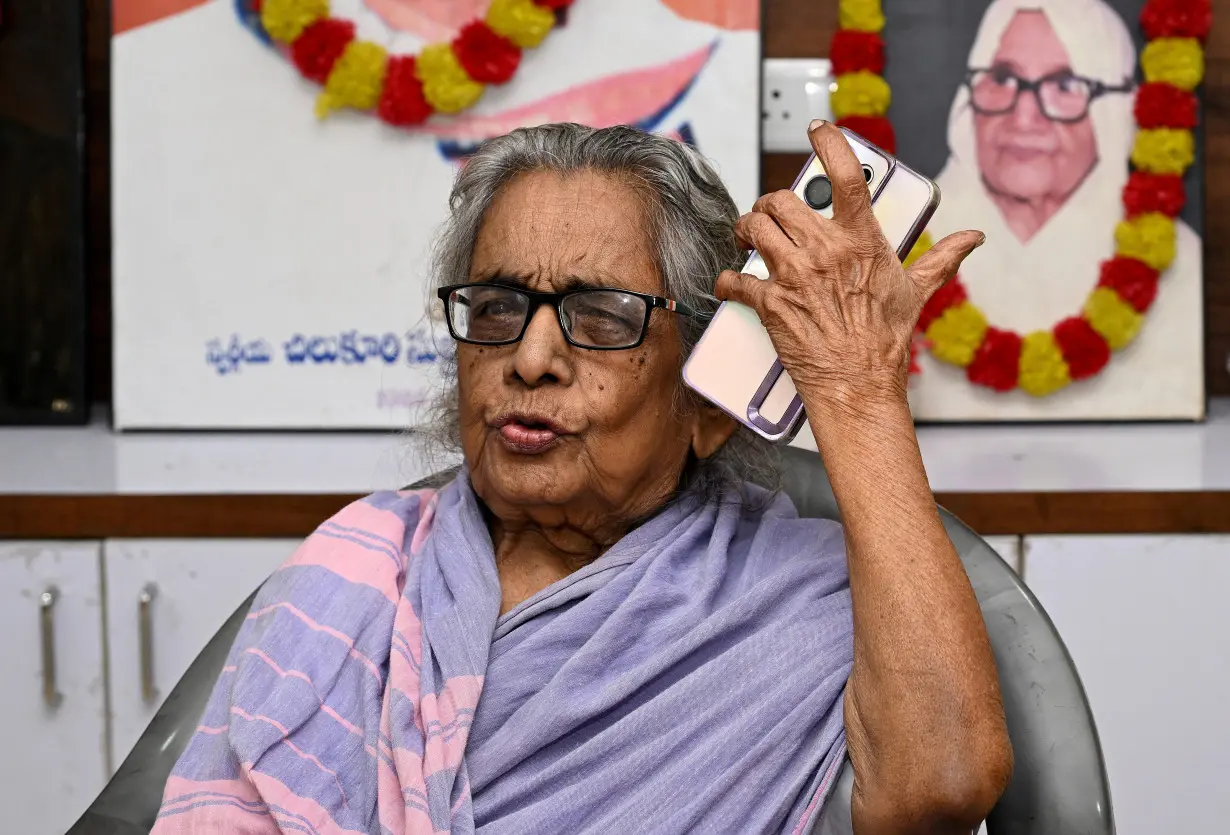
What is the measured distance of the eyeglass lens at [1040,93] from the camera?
2145 mm

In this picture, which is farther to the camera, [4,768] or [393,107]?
[393,107]

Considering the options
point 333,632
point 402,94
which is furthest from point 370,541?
point 402,94

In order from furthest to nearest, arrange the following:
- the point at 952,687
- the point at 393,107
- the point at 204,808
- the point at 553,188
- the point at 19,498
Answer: the point at 393,107 → the point at 19,498 → the point at 553,188 → the point at 204,808 → the point at 952,687

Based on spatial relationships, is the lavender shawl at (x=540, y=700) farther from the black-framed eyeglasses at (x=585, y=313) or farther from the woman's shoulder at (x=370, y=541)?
the black-framed eyeglasses at (x=585, y=313)

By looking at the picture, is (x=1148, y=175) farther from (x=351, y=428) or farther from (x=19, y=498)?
(x=19, y=498)

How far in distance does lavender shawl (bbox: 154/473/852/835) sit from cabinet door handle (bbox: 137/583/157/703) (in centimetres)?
→ 55

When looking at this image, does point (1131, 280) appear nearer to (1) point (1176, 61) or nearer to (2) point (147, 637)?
(1) point (1176, 61)

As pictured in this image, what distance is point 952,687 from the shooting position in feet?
3.14

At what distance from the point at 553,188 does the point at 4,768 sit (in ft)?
3.85

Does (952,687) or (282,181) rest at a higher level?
(282,181)

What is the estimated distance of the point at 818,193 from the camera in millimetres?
1076

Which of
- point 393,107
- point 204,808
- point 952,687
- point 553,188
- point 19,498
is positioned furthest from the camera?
point 393,107

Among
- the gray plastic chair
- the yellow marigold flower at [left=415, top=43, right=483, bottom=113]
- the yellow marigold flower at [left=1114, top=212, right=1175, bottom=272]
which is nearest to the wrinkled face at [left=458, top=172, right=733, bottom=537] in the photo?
the gray plastic chair

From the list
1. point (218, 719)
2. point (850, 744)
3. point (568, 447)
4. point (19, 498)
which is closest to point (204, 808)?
point (218, 719)
